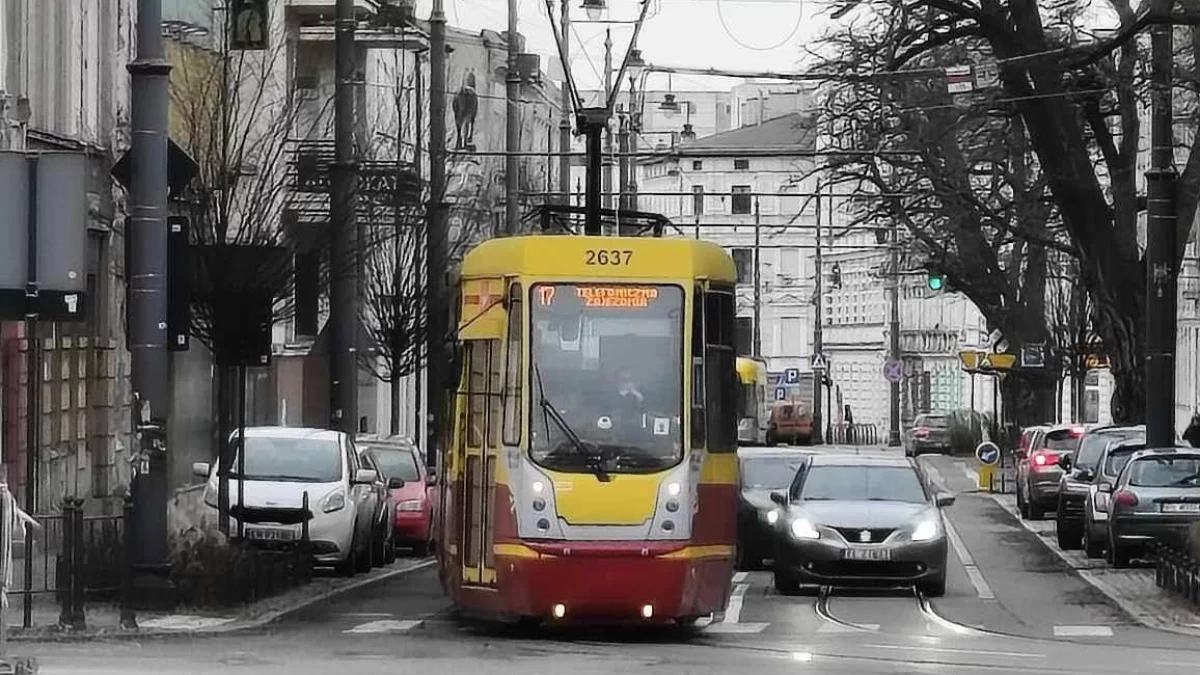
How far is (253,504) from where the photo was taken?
28109mm

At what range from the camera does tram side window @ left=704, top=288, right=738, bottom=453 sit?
2061 centimetres

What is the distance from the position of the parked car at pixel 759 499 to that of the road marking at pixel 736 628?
7.76m

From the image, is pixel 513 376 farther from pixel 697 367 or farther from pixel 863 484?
pixel 863 484

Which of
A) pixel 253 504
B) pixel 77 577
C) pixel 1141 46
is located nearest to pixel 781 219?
pixel 1141 46

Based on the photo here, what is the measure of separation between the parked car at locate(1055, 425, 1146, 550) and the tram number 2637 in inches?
630

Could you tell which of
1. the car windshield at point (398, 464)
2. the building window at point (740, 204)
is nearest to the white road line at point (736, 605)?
→ the car windshield at point (398, 464)

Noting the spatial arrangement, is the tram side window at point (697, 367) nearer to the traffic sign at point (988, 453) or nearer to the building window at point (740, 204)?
the traffic sign at point (988, 453)

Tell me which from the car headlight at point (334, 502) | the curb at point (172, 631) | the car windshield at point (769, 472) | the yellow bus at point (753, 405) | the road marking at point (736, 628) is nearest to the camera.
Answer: the curb at point (172, 631)

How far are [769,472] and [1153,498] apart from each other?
15.9ft

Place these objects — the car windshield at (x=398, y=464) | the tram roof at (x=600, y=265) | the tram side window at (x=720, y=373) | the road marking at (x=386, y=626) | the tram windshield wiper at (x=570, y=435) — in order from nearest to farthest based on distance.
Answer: the tram windshield wiper at (x=570, y=435) → the tram roof at (x=600, y=265) → the tram side window at (x=720, y=373) → the road marking at (x=386, y=626) → the car windshield at (x=398, y=464)

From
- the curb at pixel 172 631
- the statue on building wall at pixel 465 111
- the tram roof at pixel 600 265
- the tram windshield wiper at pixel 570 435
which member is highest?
the statue on building wall at pixel 465 111

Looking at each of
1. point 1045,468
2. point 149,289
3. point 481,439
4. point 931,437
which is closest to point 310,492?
point 149,289

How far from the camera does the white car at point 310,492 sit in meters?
28.0

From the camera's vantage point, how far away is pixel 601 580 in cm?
1981
